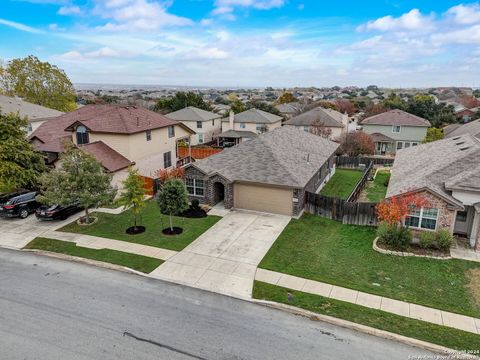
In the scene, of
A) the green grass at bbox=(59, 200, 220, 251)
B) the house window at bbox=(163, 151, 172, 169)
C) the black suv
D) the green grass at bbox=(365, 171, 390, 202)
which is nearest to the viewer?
the green grass at bbox=(59, 200, 220, 251)

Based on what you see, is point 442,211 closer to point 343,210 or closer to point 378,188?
point 343,210

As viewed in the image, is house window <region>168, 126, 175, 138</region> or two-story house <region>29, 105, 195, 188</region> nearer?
two-story house <region>29, 105, 195, 188</region>

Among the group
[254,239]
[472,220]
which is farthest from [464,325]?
[254,239]

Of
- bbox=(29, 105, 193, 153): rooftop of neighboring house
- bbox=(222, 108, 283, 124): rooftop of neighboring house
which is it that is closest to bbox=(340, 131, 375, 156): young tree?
bbox=(222, 108, 283, 124): rooftop of neighboring house

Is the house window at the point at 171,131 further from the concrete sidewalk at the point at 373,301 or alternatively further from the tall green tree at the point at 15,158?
the concrete sidewalk at the point at 373,301

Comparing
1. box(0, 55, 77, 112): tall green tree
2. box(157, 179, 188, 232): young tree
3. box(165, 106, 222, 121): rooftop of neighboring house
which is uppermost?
box(0, 55, 77, 112): tall green tree

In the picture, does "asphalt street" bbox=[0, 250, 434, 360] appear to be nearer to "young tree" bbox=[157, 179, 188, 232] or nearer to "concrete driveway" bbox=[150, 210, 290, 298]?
"concrete driveway" bbox=[150, 210, 290, 298]

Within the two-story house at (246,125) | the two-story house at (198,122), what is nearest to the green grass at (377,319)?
the two-story house at (246,125)

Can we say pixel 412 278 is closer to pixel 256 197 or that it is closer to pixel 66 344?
pixel 256 197

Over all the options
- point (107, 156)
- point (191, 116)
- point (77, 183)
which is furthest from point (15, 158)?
point (191, 116)
